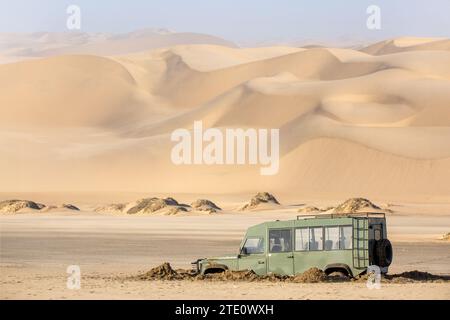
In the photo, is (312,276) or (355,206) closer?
(312,276)

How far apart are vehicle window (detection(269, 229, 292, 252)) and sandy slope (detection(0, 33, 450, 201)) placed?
66.5 meters

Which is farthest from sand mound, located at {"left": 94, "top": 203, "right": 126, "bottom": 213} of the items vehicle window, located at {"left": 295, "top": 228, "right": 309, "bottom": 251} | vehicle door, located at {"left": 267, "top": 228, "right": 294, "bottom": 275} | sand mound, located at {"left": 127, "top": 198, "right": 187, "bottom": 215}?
vehicle window, located at {"left": 295, "top": 228, "right": 309, "bottom": 251}

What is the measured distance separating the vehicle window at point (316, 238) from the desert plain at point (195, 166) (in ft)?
3.45

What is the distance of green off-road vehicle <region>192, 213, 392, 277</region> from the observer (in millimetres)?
21312

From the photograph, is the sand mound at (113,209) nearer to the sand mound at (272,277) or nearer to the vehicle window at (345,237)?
the sand mound at (272,277)

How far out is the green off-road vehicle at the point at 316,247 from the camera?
21312 mm

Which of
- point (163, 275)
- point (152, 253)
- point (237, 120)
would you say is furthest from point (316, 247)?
point (237, 120)

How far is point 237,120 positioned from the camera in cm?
12581

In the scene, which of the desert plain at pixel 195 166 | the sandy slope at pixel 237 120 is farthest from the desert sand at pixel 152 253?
the sandy slope at pixel 237 120

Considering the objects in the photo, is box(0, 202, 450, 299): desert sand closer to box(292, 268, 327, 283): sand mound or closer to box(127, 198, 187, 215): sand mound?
box(292, 268, 327, 283): sand mound

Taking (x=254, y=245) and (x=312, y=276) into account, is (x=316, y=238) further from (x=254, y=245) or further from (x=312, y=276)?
(x=254, y=245)

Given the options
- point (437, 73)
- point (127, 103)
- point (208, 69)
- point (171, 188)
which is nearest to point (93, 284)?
point (171, 188)

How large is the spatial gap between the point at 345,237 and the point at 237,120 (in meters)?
105

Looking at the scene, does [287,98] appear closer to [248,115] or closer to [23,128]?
[248,115]
